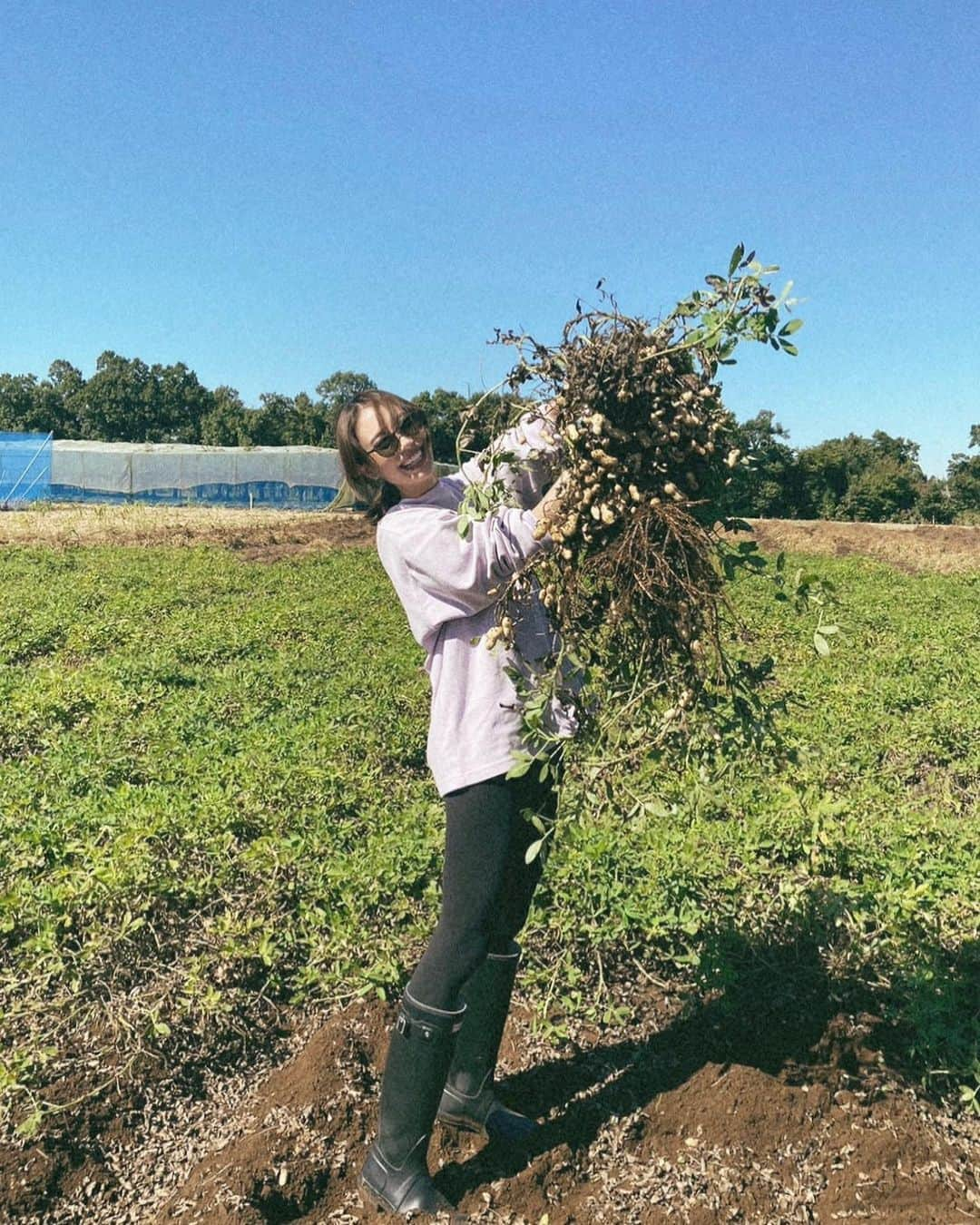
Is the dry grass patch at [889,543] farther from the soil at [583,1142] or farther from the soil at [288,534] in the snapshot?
the soil at [583,1142]

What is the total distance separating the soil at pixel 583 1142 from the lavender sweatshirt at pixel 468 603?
41.5 inches

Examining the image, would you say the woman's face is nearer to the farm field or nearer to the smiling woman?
the smiling woman

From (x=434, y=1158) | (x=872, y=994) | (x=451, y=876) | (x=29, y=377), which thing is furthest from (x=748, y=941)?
(x=29, y=377)

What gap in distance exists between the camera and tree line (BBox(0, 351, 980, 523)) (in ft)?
132

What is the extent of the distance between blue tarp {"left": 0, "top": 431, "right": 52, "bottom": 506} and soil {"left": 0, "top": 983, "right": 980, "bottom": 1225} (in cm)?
3363

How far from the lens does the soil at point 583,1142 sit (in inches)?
95.5

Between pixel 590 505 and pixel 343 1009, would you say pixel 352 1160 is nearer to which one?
pixel 343 1009

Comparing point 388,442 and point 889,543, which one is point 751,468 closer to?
point 388,442

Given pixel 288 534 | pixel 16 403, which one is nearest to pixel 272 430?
pixel 16 403

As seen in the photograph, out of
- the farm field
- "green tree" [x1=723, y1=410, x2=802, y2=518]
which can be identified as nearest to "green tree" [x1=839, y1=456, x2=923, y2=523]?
the farm field

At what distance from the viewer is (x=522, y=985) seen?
3.30 m

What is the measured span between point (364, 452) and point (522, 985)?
6.16 feet

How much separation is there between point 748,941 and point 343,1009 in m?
1.34

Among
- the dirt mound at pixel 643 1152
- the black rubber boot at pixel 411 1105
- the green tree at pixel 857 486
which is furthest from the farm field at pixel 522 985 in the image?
the green tree at pixel 857 486
